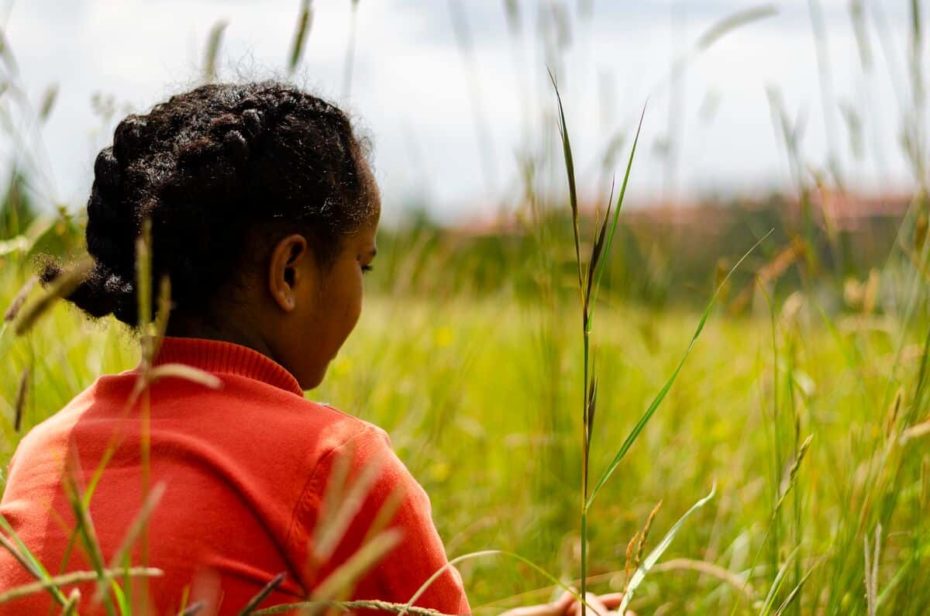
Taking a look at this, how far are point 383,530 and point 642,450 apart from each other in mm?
1577

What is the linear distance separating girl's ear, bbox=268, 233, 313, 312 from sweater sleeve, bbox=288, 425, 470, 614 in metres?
0.23

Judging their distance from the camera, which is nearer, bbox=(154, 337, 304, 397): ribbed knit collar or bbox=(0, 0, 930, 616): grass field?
bbox=(154, 337, 304, 397): ribbed knit collar

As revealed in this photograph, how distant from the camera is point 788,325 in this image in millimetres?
1885

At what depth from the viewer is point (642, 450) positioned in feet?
8.73

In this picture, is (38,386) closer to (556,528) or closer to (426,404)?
(426,404)

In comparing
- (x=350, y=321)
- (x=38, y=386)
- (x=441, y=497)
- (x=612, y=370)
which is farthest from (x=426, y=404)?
(x=350, y=321)

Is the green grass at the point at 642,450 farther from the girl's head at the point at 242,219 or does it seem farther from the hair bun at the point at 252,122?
the hair bun at the point at 252,122

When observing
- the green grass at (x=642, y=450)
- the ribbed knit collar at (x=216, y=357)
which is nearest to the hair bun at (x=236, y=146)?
the ribbed knit collar at (x=216, y=357)

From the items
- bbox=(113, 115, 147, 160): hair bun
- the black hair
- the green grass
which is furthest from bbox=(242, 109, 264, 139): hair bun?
the green grass

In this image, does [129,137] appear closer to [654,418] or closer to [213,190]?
[213,190]

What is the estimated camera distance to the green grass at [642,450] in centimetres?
162

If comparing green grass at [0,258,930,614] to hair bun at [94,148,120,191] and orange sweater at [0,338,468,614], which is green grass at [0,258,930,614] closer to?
hair bun at [94,148,120,191]

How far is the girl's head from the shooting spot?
4.43 ft

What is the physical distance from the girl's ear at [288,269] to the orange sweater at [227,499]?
0.14 metres
